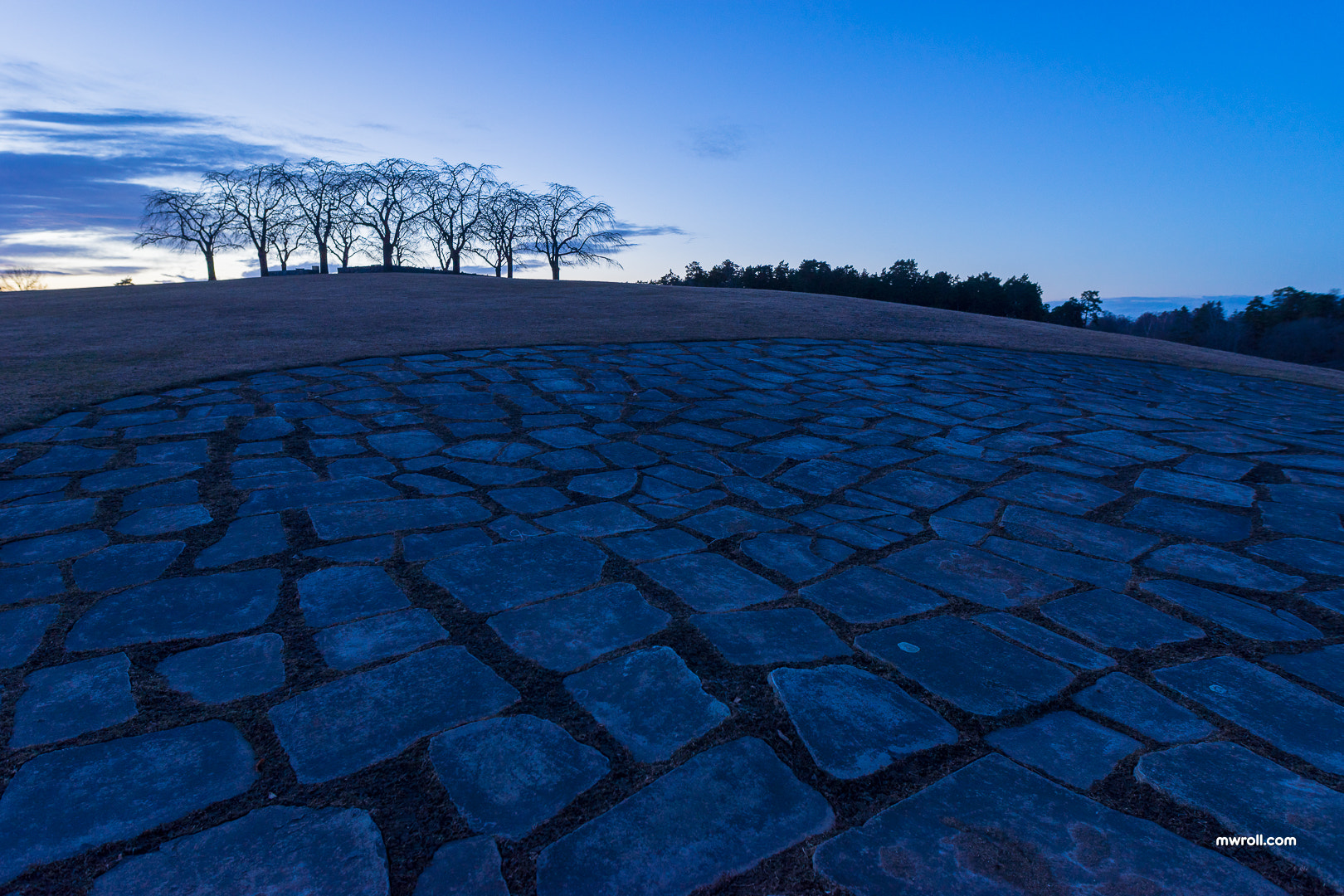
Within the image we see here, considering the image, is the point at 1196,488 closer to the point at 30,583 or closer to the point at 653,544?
the point at 653,544

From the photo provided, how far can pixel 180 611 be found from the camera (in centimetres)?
217

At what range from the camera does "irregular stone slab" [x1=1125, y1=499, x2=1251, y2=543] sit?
295cm

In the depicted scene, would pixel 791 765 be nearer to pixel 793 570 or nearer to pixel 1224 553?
pixel 793 570

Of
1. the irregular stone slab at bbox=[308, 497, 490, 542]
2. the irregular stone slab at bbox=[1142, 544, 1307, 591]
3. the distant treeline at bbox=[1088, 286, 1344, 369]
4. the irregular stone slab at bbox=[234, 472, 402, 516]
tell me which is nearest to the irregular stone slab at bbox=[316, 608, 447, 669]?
the irregular stone slab at bbox=[308, 497, 490, 542]

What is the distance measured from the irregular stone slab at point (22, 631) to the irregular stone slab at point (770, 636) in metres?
1.86

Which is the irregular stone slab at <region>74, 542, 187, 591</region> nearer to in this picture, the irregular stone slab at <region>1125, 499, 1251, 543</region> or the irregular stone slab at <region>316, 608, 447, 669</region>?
the irregular stone slab at <region>316, 608, 447, 669</region>

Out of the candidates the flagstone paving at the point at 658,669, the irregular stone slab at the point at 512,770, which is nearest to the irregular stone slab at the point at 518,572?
the flagstone paving at the point at 658,669

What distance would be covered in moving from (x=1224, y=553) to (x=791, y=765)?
7.46 ft

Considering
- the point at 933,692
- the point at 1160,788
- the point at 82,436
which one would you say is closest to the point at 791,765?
the point at 933,692

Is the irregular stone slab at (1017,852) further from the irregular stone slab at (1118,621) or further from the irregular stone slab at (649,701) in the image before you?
the irregular stone slab at (1118,621)

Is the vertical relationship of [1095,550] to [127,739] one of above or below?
above

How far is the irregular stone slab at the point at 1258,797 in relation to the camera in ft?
4.34

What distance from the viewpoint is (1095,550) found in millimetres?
2783

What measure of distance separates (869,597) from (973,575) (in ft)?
1.54
